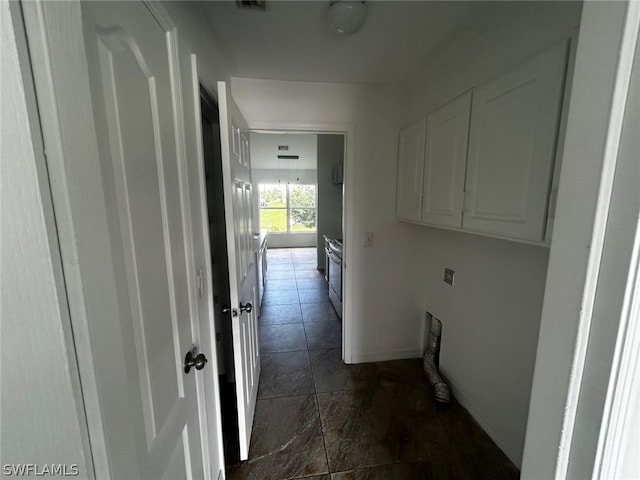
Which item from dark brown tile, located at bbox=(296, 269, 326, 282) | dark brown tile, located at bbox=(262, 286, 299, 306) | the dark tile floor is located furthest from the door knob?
dark brown tile, located at bbox=(296, 269, 326, 282)

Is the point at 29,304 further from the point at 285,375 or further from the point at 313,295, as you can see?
the point at 313,295

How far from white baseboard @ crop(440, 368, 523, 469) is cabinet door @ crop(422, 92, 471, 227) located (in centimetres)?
132

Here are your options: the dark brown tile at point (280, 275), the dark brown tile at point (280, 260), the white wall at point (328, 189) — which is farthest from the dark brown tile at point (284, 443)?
the dark brown tile at point (280, 260)

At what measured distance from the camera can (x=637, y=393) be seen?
50 cm

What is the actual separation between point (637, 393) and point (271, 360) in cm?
240

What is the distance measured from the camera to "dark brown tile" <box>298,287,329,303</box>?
3.94 m

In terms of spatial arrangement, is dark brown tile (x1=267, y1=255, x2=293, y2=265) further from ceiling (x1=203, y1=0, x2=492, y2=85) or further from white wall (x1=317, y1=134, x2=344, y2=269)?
ceiling (x1=203, y1=0, x2=492, y2=85)

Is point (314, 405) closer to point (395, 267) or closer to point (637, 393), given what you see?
point (395, 267)

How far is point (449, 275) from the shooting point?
2035 mm

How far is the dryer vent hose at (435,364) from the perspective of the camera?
76.9 inches

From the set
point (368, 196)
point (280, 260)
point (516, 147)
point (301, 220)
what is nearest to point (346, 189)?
point (368, 196)

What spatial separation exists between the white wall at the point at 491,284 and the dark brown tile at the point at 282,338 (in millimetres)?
1424

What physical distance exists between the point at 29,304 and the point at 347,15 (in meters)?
1.60

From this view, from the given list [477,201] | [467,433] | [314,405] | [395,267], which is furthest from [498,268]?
[314,405]
